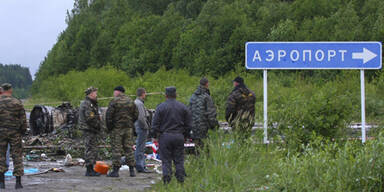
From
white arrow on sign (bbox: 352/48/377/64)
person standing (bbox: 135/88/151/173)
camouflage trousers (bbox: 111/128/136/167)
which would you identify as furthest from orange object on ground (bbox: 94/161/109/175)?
white arrow on sign (bbox: 352/48/377/64)

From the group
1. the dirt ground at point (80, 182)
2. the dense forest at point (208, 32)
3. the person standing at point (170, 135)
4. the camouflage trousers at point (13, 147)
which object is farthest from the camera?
the dense forest at point (208, 32)

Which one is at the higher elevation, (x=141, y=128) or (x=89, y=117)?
(x=89, y=117)

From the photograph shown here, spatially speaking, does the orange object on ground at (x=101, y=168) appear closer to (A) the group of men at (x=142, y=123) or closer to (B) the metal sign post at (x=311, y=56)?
(A) the group of men at (x=142, y=123)

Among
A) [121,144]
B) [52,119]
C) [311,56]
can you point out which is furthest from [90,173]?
[52,119]

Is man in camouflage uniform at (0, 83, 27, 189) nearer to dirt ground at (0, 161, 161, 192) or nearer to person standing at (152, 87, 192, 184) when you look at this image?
dirt ground at (0, 161, 161, 192)

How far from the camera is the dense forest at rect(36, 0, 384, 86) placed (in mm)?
50281

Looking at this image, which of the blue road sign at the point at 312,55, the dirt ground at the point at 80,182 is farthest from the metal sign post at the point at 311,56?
the dirt ground at the point at 80,182

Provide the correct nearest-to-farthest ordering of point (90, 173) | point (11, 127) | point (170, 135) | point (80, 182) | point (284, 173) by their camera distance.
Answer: point (284, 173) < point (170, 135) < point (11, 127) < point (80, 182) < point (90, 173)

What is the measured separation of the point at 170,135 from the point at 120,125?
2.32 m

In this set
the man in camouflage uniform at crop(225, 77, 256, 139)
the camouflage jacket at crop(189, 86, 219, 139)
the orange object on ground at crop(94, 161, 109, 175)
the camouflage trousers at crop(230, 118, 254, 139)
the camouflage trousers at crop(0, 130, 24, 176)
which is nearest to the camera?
the camouflage trousers at crop(0, 130, 24, 176)

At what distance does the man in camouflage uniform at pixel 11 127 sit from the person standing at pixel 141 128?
267cm

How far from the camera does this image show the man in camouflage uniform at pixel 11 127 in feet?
33.8

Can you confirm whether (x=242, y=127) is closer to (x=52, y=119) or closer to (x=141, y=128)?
(x=141, y=128)

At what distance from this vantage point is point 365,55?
42.0 feet
